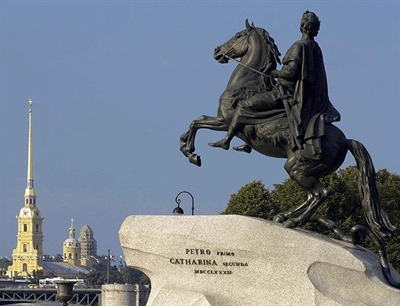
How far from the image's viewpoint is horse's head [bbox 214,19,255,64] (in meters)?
24.7

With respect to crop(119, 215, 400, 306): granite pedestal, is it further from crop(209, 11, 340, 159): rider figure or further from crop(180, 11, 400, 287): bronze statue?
crop(209, 11, 340, 159): rider figure

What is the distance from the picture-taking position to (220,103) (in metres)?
24.3

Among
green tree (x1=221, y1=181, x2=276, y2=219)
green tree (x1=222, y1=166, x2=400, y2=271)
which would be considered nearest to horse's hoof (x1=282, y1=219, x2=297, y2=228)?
green tree (x1=222, y1=166, x2=400, y2=271)

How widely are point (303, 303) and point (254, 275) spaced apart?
0.97m

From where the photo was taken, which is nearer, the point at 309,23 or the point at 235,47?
the point at 309,23

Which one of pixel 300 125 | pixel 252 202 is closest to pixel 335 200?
pixel 252 202

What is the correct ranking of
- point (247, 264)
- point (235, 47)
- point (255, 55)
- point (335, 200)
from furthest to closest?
point (335, 200) → point (235, 47) → point (255, 55) → point (247, 264)

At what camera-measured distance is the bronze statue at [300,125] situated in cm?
2350

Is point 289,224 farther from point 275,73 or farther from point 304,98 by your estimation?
point 275,73

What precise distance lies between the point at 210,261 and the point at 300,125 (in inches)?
110

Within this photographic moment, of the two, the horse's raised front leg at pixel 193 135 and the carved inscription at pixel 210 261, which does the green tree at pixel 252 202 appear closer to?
the horse's raised front leg at pixel 193 135

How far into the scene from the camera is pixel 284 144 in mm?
23719

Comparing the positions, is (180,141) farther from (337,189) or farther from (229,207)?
(229,207)

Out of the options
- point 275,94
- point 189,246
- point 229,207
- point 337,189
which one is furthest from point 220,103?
point 229,207
